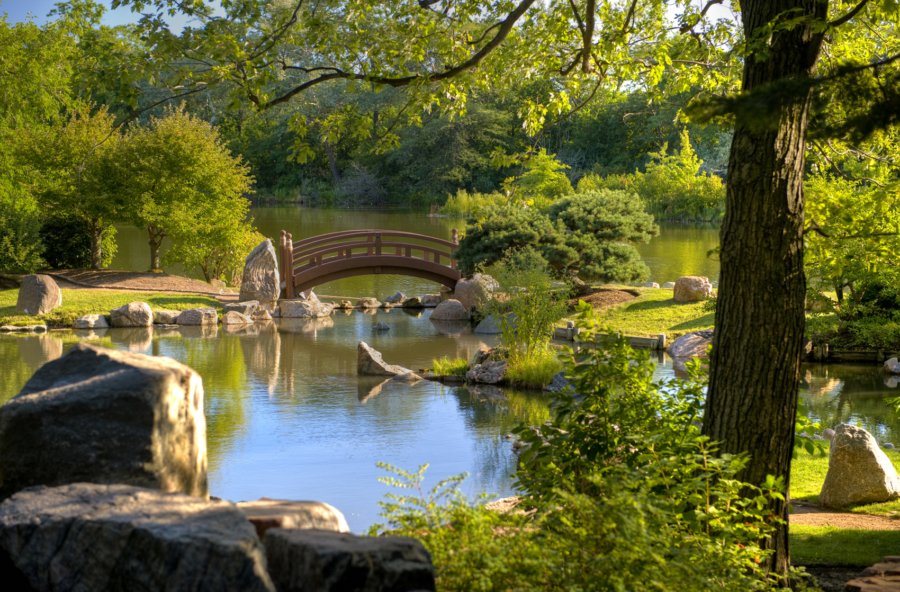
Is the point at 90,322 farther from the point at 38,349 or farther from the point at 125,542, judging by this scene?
the point at 125,542

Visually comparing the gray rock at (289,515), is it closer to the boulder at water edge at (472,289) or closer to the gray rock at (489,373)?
the gray rock at (489,373)

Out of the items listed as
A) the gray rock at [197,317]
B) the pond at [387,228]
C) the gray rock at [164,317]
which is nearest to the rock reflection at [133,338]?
the gray rock at [164,317]

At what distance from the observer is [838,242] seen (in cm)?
417

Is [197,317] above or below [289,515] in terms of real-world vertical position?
above

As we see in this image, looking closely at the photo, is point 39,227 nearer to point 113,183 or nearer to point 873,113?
point 113,183

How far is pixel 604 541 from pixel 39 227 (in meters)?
18.5

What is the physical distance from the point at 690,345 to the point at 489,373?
364 cm

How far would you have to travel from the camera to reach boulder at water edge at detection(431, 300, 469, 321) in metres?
16.5

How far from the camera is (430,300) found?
19.0 meters

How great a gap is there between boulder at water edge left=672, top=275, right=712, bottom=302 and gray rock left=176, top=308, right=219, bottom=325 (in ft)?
31.4

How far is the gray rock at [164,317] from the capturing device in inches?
611

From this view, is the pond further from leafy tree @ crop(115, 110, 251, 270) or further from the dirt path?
the dirt path

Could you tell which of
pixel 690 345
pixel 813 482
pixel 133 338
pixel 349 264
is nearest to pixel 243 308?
pixel 349 264

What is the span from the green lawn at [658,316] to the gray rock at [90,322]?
9608mm
